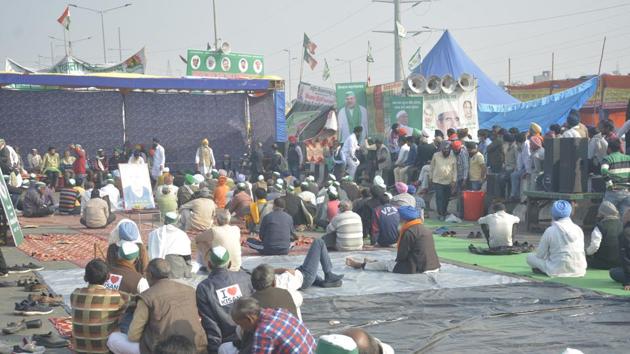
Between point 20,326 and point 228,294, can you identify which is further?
point 20,326

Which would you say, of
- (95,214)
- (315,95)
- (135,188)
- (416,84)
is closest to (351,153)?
(416,84)

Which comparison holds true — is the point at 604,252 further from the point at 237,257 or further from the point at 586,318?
the point at 237,257

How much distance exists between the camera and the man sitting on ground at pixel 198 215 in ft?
50.1

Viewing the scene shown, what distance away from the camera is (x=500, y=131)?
718 inches

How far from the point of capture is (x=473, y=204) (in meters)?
17.3

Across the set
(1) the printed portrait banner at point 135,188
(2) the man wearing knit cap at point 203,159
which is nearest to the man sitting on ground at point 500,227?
(1) the printed portrait banner at point 135,188

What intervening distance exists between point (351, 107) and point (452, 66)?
364 cm

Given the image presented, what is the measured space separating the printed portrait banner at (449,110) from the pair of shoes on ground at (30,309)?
1610 cm

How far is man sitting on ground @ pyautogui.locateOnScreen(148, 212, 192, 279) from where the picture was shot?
32.0 feet

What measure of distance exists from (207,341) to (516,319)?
3686 millimetres

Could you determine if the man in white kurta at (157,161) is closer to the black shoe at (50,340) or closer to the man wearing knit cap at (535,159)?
the man wearing knit cap at (535,159)

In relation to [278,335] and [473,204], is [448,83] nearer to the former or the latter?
[473,204]

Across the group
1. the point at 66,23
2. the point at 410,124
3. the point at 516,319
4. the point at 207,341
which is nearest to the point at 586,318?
the point at 516,319

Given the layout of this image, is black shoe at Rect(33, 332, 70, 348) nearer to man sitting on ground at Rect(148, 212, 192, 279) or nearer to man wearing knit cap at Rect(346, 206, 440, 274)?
man sitting on ground at Rect(148, 212, 192, 279)
